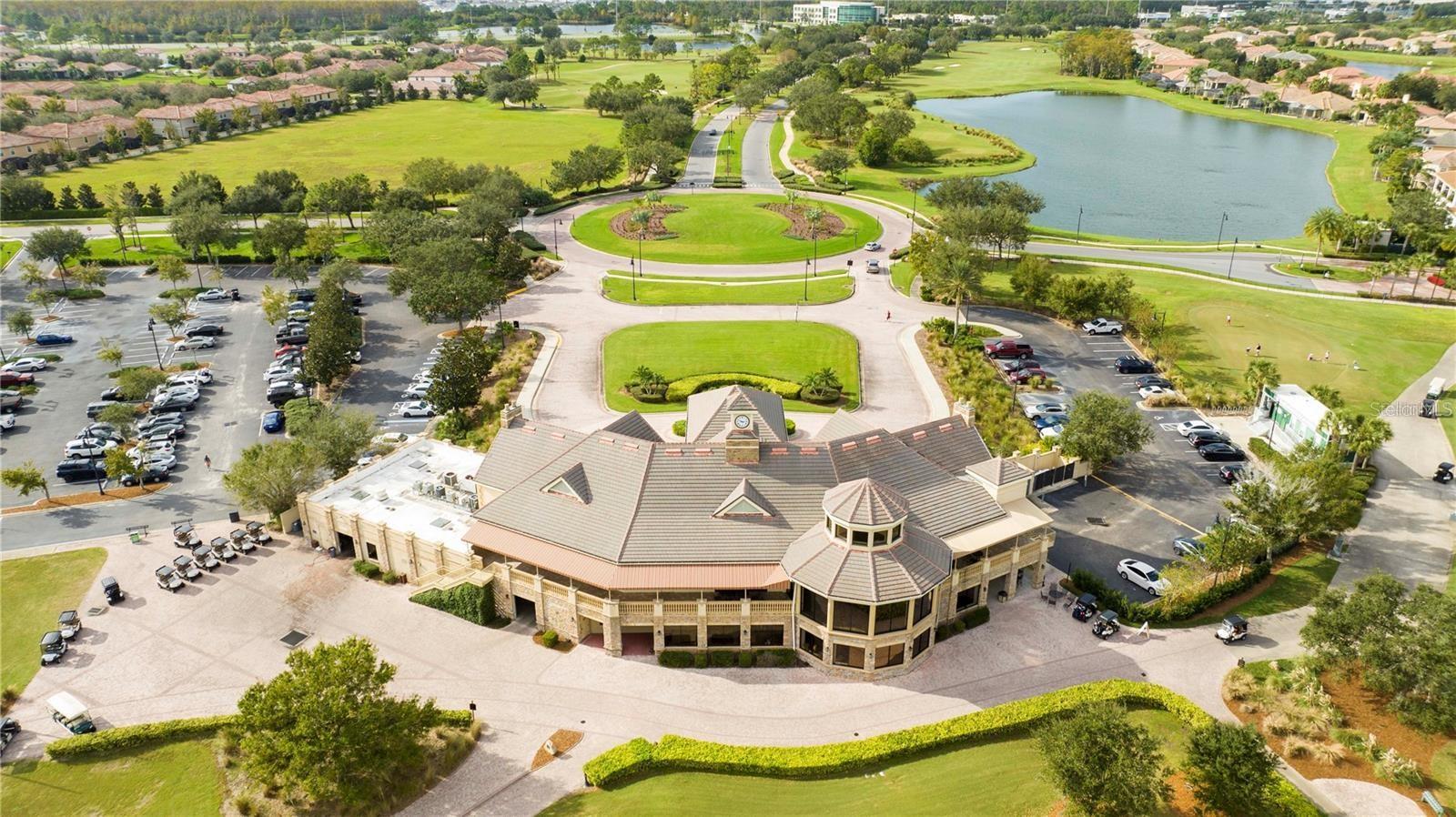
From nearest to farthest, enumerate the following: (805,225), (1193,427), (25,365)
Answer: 1. (1193,427)
2. (25,365)
3. (805,225)

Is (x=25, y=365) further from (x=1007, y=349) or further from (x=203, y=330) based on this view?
(x=1007, y=349)

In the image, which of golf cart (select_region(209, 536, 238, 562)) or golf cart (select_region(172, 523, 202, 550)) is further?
golf cart (select_region(172, 523, 202, 550))

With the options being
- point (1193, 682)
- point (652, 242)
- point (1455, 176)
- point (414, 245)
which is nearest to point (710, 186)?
point (652, 242)

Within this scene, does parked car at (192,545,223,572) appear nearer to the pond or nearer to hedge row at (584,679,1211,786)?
hedge row at (584,679,1211,786)

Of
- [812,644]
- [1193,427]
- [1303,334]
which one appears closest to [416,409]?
[812,644]

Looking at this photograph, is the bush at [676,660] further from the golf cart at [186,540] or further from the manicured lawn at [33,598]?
the manicured lawn at [33,598]

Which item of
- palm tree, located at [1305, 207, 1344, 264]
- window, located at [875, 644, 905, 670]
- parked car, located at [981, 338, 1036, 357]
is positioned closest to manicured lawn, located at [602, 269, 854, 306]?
parked car, located at [981, 338, 1036, 357]
